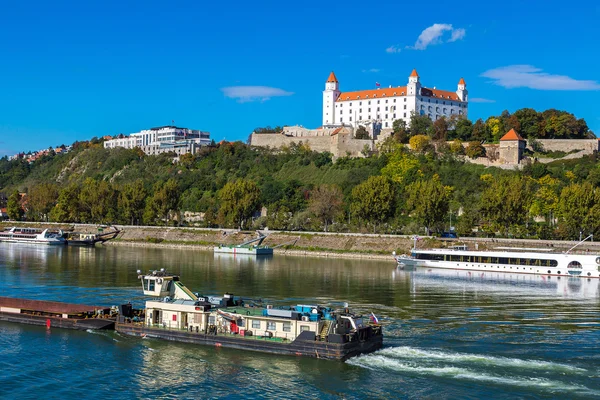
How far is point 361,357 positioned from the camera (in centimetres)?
2769

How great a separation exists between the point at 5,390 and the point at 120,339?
25.9 ft

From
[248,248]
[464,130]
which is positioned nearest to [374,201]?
[248,248]

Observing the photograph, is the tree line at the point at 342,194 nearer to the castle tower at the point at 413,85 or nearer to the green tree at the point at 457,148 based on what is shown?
the green tree at the point at 457,148

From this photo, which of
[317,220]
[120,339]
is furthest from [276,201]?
[120,339]

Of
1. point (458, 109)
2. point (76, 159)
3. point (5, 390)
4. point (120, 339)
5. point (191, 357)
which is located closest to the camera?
point (5, 390)

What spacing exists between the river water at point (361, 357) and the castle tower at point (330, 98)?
10527 cm

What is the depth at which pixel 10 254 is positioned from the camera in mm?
74875

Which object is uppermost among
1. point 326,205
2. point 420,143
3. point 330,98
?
point 330,98

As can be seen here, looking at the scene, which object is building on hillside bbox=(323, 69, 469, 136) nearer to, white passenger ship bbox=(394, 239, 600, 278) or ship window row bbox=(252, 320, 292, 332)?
white passenger ship bbox=(394, 239, 600, 278)

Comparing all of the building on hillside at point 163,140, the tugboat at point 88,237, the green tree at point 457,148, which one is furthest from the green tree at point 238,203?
the building on hillside at point 163,140

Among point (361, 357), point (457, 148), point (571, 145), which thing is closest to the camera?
point (361, 357)

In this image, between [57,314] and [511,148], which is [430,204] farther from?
[57,314]

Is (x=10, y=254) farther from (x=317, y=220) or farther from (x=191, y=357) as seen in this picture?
(x=191, y=357)

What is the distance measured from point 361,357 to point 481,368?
4.76 metres
